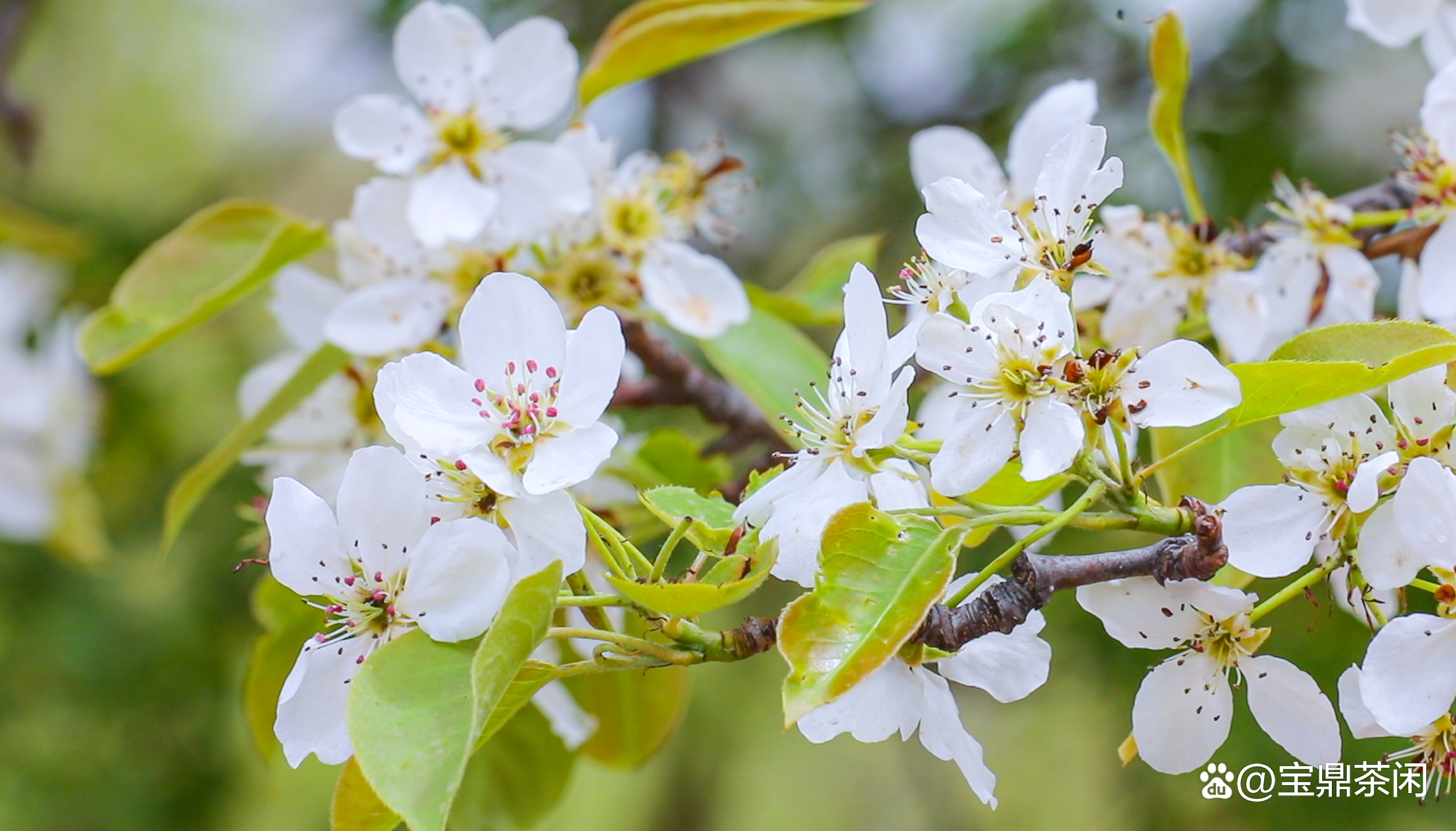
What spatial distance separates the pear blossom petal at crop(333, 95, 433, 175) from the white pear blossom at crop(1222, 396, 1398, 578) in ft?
2.44

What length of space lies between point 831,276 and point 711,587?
80 cm

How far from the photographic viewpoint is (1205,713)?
667mm

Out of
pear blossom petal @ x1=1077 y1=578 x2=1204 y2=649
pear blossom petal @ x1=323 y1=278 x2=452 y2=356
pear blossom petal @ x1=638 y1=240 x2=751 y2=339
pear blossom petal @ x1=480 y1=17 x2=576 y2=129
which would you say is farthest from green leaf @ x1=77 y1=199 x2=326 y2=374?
pear blossom petal @ x1=1077 y1=578 x2=1204 y2=649

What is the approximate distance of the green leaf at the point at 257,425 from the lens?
3.37ft

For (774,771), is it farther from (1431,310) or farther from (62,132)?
(1431,310)

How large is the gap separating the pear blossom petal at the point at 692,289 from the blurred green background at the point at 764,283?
0.54 m

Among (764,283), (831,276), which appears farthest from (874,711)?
(764,283)

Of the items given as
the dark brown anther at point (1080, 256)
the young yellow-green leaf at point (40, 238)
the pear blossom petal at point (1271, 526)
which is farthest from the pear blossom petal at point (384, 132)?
the young yellow-green leaf at point (40, 238)

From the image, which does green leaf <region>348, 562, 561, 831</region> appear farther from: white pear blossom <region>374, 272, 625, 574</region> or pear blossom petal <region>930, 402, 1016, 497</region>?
pear blossom petal <region>930, 402, 1016, 497</region>

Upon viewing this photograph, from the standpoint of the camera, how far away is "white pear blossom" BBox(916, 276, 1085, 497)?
589mm

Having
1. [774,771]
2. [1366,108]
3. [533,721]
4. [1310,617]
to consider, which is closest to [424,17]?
[533,721]

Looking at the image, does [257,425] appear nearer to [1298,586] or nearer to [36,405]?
[1298,586]

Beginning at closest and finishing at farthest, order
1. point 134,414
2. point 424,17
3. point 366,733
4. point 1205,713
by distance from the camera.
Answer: point 366,733
point 1205,713
point 424,17
point 134,414

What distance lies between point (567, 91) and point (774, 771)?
251cm
